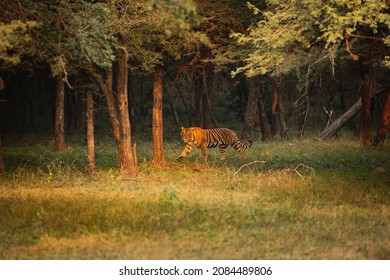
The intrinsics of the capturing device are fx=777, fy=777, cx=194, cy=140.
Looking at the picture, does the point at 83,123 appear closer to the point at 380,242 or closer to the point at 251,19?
the point at 251,19

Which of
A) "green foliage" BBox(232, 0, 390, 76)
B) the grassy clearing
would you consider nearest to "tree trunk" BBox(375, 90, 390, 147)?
the grassy clearing

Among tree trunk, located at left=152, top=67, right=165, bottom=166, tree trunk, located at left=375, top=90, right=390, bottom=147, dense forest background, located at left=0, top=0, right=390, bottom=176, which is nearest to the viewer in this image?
dense forest background, located at left=0, top=0, right=390, bottom=176

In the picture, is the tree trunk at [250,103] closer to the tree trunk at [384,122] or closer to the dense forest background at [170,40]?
the dense forest background at [170,40]

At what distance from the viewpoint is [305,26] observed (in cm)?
1944

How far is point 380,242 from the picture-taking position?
12.3m

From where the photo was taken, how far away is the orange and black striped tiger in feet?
88.2

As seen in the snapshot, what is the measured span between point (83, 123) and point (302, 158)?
26323mm

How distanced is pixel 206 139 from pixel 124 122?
6.52m

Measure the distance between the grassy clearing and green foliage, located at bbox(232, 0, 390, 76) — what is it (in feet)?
10.5

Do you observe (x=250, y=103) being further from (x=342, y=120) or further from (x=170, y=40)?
(x=170, y=40)

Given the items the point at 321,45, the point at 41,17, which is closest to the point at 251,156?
the point at 321,45

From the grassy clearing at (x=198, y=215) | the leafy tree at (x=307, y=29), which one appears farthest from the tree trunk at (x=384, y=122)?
the leafy tree at (x=307, y=29)

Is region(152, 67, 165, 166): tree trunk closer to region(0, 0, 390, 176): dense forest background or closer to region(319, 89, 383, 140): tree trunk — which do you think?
region(0, 0, 390, 176): dense forest background

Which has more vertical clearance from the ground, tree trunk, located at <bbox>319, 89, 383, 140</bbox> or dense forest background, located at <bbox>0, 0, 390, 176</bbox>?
dense forest background, located at <bbox>0, 0, 390, 176</bbox>
